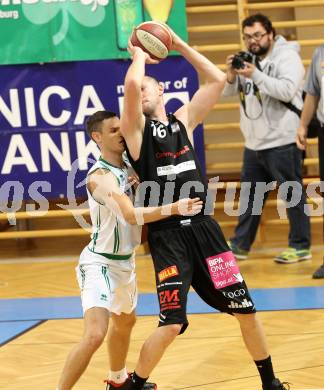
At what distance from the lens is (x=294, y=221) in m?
7.62

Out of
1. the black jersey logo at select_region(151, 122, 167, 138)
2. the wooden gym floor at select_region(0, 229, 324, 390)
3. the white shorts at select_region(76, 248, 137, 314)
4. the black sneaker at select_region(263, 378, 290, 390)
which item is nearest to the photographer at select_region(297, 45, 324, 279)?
the wooden gym floor at select_region(0, 229, 324, 390)

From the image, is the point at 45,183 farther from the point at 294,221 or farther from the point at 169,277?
the point at 169,277

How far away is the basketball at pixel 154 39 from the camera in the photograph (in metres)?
4.38

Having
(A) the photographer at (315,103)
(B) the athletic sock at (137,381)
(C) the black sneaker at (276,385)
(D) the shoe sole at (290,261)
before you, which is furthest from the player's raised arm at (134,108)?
(D) the shoe sole at (290,261)

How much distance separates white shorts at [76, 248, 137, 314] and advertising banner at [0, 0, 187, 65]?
4.10m

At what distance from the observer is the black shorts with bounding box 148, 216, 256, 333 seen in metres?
4.26

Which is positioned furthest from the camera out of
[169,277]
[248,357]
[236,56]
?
[236,56]

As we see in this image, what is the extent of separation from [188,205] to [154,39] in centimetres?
87

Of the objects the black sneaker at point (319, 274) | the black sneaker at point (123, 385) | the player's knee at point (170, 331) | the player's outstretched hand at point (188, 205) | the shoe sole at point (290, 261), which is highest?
the player's outstretched hand at point (188, 205)

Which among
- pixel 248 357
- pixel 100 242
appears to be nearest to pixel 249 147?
pixel 248 357

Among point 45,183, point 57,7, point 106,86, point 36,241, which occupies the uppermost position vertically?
point 57,7

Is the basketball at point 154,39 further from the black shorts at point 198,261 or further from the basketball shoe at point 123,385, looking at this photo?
the basketball shoe at point 123,385

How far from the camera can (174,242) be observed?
4301 millimetres

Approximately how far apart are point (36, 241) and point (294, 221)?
3173mm
